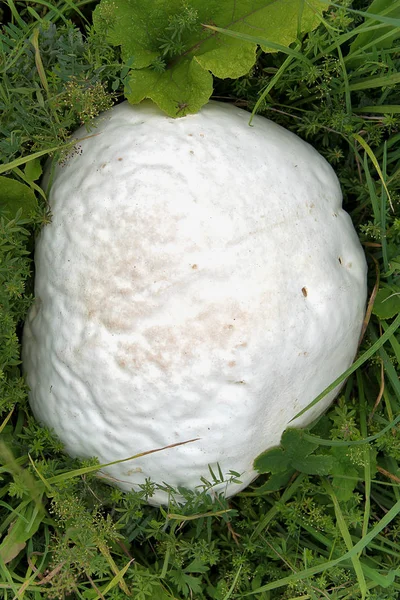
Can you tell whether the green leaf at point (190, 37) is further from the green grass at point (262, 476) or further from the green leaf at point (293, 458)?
the green leaf at point (293, 458)

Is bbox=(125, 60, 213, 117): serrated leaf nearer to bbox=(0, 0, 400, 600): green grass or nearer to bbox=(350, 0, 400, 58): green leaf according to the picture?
bbox=(0, 0, 400, 600): green grass

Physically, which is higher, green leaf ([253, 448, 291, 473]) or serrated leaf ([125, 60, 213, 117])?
serrated leaf ([125, 60, 213, 117])

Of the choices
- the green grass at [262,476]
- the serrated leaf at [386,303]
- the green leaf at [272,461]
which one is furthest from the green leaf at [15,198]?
the serrated leaf at [386,303]

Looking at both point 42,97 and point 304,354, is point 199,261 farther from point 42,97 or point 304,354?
point 42,97

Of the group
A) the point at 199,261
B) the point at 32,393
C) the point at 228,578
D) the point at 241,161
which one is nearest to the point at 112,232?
the point at 199,261

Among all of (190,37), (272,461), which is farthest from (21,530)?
(190,37)

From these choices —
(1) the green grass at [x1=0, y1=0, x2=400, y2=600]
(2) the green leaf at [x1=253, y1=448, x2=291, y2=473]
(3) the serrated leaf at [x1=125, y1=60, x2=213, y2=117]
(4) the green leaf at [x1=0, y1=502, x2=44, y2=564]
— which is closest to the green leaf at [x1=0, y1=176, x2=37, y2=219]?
→ (1) the green grass at [x1=0, y1=0, x2=400, y2=600]

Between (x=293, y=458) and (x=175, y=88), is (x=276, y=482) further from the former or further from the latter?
(x=175, y=88)
